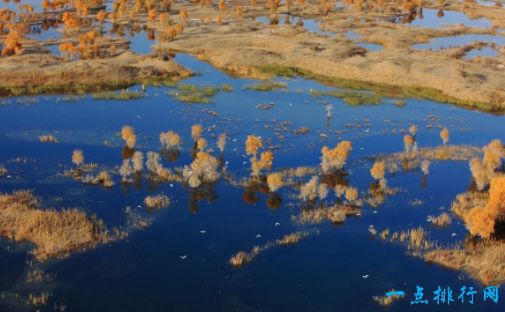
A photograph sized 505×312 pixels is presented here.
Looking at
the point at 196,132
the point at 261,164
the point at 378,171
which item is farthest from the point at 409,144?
the point at 196,132

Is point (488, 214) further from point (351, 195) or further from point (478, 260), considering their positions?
point (351, 195)

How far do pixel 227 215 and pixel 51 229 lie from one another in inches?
372

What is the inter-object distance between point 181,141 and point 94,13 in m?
69.3

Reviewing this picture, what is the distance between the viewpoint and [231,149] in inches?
1506

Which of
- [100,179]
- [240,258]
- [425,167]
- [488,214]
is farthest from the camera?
[425,167]

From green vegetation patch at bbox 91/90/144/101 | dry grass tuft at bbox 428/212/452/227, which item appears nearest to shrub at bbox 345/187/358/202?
dry grass tuft at bbox 428/212/452/227

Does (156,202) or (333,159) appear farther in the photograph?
(333,159)

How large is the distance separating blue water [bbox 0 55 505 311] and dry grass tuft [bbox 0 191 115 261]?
30.3 inches

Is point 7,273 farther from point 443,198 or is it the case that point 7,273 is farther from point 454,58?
point 454,58

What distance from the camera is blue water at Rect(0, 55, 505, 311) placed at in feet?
74.7

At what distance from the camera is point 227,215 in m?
29.5

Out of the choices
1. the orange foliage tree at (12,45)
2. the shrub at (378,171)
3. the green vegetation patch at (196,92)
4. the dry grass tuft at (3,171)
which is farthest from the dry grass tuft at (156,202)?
the orange foliage tree at (12,45)

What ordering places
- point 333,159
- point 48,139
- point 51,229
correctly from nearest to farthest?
1. point 51,229
2. point 333,159
3. point 48,139

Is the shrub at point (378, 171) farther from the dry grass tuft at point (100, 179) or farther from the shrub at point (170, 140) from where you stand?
the dry grass tuft at point (100, 179)
